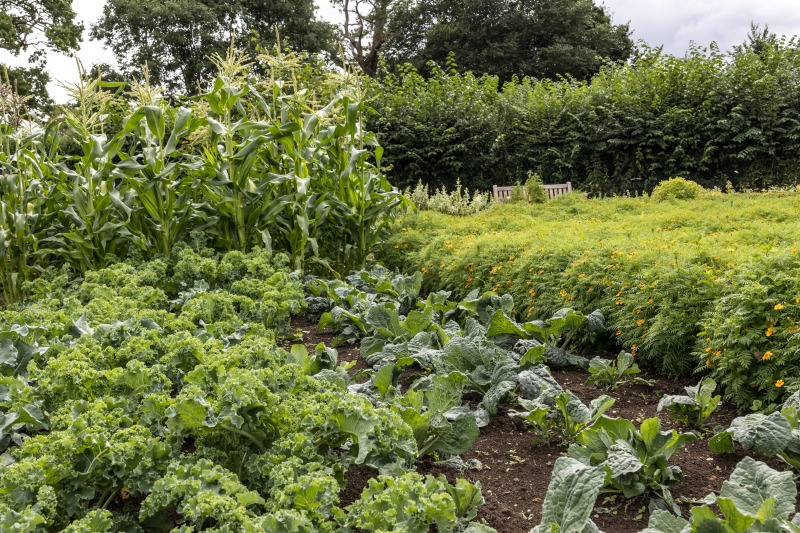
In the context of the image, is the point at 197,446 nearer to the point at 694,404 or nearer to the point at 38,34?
the point at 694,404

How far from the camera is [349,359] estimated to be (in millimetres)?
3754

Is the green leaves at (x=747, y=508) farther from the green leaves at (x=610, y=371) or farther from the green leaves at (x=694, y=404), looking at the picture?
the green leaves at (x=610, y=371)

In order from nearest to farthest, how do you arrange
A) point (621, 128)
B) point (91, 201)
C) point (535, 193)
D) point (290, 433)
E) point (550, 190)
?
point (290, 433) → point (91, 201) → point (535, 193) → point (550, 190) → point (621, 128)

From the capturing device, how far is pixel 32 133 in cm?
583

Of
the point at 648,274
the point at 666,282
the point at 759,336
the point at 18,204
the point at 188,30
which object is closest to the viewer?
the point at 759,336

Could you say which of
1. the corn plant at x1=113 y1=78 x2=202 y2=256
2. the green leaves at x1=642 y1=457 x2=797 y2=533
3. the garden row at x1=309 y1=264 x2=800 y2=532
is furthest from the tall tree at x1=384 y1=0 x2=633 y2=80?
the green leaves at x1=642 y1=457 x2=797 y2=533

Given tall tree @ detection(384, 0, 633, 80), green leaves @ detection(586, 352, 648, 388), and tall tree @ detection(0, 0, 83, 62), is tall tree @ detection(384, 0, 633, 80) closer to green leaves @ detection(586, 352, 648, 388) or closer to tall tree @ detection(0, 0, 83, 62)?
tall tree @ detection(0, 0, 83, 62)

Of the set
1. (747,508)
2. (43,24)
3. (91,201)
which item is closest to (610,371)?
(747,508)

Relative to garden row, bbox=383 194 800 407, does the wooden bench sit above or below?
above

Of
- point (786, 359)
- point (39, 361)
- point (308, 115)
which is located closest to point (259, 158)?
point (308, 115)

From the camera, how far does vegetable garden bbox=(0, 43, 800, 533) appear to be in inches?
75.2

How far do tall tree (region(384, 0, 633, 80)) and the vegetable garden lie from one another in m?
22.6

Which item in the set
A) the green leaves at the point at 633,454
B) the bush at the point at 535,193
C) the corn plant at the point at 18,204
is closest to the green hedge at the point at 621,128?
the bush at the point at 535,193

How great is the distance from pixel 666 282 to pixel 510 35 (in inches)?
1011
